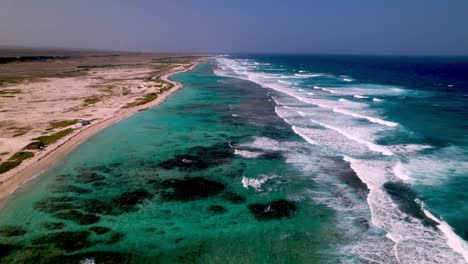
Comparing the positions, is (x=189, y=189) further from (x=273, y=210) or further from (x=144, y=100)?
(x=144, y=100)

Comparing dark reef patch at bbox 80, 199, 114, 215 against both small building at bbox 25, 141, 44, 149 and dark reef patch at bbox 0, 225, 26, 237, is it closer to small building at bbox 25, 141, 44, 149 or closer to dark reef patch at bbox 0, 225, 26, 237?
dark reef patch at bbox 0, 225, 26, 237

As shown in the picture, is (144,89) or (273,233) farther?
(144,89)

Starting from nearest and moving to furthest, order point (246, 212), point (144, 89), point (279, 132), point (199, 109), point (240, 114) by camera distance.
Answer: point (246, 212) → point (279, 132) → point (240, 114) → point (199, 109) → point (144, 89)

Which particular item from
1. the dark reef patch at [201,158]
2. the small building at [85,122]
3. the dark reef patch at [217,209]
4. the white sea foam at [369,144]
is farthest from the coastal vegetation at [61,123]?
the white sea foam at [369,144]

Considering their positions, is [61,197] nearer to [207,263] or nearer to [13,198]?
[13,198]

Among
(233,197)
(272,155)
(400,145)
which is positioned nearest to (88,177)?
(233,197)

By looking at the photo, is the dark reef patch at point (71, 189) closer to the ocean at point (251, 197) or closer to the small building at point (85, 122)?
the ocean at point (251, 197)

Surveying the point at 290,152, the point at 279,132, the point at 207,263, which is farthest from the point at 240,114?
the point at 207,263

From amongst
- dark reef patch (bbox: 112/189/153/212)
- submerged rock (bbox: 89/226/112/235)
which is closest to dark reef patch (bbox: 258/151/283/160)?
dark reef patch (bbox: 112/189/153/212)
